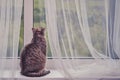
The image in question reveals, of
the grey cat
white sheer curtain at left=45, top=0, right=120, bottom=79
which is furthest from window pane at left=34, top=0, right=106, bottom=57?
the grey cat

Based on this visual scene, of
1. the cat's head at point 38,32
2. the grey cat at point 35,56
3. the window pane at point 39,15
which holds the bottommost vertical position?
the grey cat at point 35,56

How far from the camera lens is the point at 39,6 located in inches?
68.7

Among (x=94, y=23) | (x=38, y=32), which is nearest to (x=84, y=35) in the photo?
(x=94, y=23)

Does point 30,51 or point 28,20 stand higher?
point 28,20

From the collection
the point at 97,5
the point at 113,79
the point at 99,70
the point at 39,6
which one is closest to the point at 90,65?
the point at 99,70

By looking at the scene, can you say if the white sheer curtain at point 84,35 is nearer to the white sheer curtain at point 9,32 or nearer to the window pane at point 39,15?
the window pane at point 39,15

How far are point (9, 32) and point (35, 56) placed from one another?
0.26m

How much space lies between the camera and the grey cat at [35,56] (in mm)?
1723

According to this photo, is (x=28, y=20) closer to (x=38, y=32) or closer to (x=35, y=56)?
(x=38, y=32)

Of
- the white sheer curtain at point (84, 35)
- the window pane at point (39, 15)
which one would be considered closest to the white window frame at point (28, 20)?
the window pane at point (39, 15)

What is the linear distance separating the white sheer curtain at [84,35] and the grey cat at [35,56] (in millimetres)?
83

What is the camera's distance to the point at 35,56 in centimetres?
173

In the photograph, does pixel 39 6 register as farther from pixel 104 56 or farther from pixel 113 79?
pixel 113 79

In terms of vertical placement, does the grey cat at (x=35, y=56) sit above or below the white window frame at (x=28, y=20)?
below
